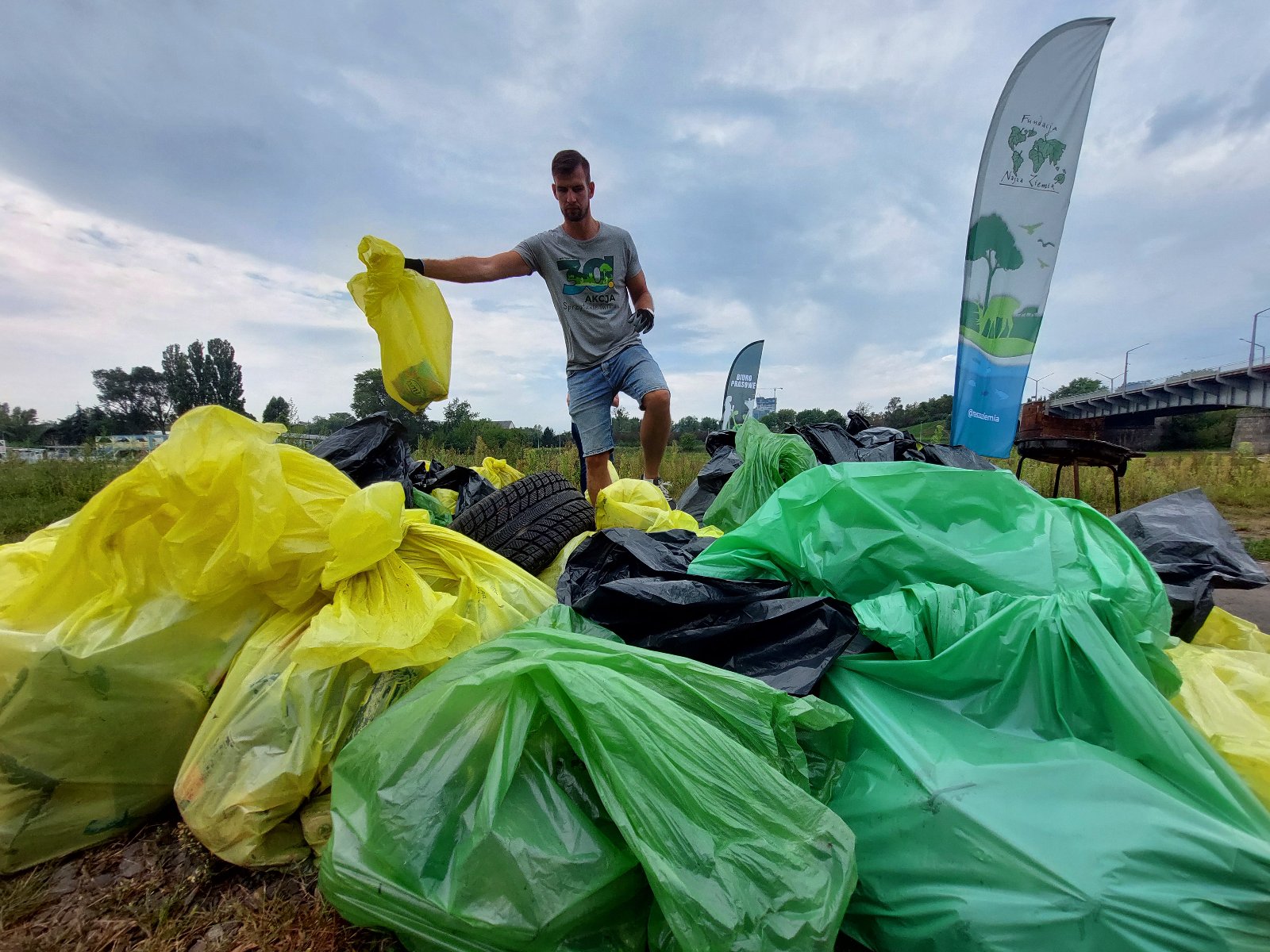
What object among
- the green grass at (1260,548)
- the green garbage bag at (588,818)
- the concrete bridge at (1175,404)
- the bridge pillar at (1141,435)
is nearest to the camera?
the green garbage bag at (588,818)

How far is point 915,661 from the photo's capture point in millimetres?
1103

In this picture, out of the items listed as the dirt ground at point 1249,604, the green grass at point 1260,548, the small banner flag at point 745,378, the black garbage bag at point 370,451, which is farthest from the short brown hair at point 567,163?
the small banner flag at point 745,378

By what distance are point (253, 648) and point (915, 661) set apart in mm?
1272

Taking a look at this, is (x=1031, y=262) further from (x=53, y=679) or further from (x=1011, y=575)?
(x=53, y=679)

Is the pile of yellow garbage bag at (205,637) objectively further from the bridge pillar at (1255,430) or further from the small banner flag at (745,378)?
the bridge pillar at (1255,430)

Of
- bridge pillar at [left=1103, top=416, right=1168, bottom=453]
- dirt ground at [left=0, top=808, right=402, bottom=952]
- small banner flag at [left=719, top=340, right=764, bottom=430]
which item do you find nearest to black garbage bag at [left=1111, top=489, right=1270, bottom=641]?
dirt ground at [left=0, top=808, right=402, bottom=952]

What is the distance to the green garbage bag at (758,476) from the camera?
278 cm

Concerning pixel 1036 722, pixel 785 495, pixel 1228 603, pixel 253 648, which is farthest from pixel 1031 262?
pixel 253 648

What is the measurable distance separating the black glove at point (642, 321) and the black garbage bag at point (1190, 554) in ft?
6.72

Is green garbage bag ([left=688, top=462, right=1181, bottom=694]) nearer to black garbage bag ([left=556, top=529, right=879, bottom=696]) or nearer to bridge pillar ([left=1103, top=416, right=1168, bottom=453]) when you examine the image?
black garbage bag ([left=556, top=529, right=879, bottom=696])

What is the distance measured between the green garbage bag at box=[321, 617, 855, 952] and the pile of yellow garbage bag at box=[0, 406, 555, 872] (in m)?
0.22

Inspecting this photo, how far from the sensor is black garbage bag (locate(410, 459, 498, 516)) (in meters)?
2.82

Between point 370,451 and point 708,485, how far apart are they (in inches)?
71.5

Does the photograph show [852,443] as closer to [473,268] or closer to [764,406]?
[473,268]
